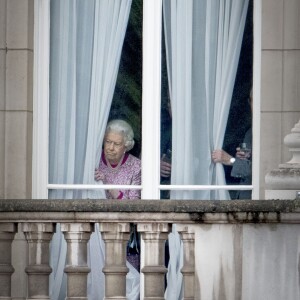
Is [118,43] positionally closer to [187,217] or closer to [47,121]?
[47,121]

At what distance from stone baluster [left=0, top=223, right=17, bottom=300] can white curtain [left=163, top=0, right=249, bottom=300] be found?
8.57ft

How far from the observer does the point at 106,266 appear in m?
12.3

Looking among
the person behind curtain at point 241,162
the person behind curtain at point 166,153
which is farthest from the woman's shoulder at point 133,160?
the person behind curtain at point 241,162

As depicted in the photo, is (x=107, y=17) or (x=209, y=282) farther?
(x=107, y=17)

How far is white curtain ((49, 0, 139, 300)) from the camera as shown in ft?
49.0

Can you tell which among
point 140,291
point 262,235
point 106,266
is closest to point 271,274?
point 262,235

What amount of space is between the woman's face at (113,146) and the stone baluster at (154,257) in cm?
265

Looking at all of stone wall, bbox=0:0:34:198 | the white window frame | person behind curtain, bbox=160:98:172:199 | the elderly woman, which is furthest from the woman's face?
stone wall, bbox=0:0:34:198

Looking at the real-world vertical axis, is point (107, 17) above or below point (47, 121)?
above

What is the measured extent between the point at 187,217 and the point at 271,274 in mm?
775

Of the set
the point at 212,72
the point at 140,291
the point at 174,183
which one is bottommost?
the point at 140,291

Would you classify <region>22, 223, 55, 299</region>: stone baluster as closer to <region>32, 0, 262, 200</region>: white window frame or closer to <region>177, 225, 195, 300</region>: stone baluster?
<region>177, 225, 195, 300</region>: stone baluster

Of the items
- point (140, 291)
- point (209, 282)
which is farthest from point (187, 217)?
point (140, 291)

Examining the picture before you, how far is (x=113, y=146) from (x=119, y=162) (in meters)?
0.16
